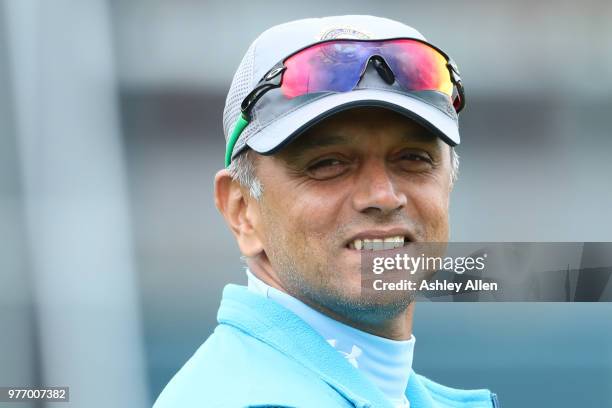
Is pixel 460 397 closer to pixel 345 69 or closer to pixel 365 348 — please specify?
pixel 365 348

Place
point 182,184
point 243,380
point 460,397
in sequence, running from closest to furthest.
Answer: point 243,380 → point 460,397 → point 182,184

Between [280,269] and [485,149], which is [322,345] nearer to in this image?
[280,269]

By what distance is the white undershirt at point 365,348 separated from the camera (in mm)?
1204

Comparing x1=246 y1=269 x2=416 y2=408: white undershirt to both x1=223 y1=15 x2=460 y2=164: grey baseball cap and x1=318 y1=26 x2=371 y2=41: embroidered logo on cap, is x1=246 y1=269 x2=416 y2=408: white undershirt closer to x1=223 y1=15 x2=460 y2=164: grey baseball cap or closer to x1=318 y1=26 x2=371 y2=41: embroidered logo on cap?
x1=223 y1=15 x2=460 y2=164: grey baseball cap

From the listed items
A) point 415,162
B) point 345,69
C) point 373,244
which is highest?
point 345,69

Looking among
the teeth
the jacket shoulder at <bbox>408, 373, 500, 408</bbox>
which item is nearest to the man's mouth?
the teeth

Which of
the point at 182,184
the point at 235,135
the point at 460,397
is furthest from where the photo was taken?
the point at 182,184

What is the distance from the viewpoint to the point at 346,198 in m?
1.18

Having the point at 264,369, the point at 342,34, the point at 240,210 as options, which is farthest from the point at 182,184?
the point at 264,369

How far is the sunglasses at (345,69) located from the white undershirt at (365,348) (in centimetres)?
27

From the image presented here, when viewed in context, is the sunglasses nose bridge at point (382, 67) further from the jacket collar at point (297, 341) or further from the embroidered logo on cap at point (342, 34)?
the jacket collar at point (297, 341)

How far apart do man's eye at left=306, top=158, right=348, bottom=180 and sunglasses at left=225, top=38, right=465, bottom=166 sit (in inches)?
3.9

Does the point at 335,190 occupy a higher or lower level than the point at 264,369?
higher

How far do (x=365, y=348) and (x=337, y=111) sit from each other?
0.34m
